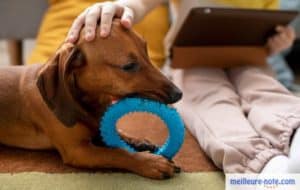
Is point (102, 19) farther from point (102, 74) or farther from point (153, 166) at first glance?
point (153, 166)

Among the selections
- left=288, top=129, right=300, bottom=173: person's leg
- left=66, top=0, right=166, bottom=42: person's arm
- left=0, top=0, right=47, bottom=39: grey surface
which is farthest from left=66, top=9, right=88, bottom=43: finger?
left=0, top=0, right=47, bottom=39: grey surface

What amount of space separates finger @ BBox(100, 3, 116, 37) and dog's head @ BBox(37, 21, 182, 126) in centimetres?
1

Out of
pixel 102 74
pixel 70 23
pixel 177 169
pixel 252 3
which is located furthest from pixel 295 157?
pixel 70 23

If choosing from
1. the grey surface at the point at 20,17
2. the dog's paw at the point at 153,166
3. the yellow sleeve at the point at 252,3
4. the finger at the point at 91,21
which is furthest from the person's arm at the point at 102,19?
the grey surface at the point at 20,17

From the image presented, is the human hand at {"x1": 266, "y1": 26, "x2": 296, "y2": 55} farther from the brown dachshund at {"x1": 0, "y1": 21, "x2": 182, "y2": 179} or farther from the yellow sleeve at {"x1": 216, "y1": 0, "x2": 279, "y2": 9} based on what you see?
the brown dachshund at {"x1": 0, "y1": 21, "x2": 182, "y2": 179}

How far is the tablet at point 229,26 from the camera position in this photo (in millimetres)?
1288

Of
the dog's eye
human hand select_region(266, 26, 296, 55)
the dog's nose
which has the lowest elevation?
human hand select_region(266, 26, 296, 55)

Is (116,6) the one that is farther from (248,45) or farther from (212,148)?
(248,45)

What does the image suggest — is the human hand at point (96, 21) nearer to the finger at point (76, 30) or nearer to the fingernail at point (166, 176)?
the finger at point (76, 30)

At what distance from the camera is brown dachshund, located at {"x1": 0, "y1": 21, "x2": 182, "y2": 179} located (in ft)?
3.07

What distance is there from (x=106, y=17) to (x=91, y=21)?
0.10ft

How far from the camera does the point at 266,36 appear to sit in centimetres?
147

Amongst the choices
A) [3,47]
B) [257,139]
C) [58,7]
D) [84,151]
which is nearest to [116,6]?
[84,151]

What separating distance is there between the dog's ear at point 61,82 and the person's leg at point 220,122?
0.33 m
